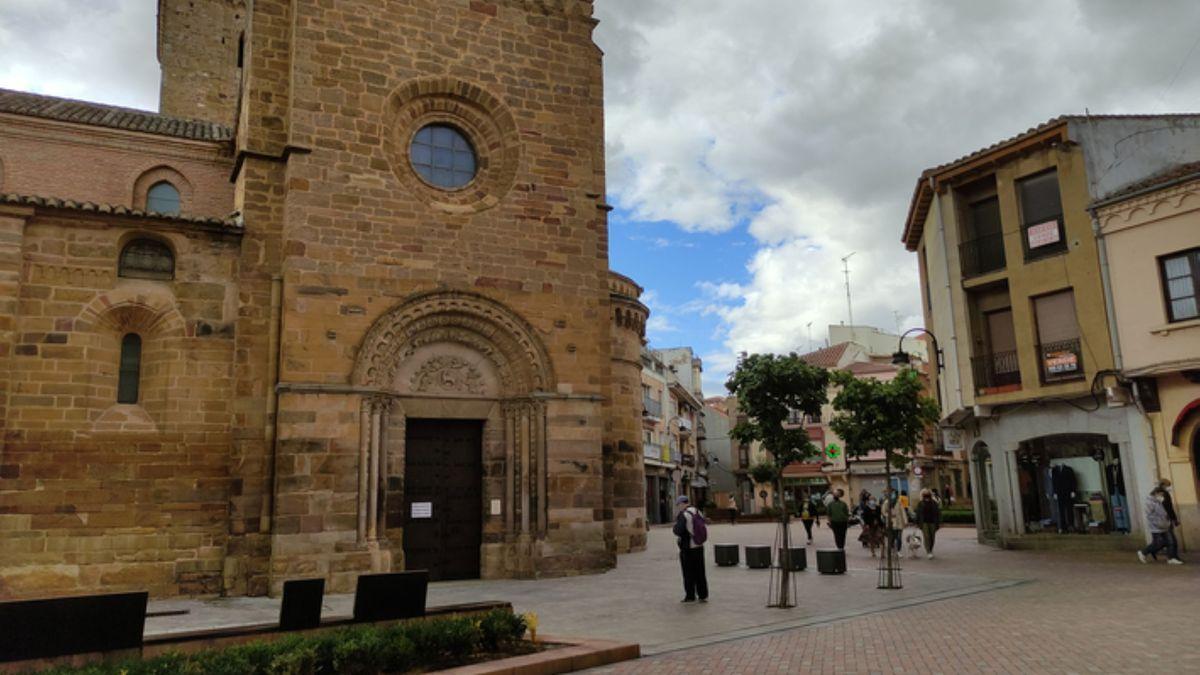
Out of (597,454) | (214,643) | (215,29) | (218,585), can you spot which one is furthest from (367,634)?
(215,29)

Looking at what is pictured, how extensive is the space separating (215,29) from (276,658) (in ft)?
106

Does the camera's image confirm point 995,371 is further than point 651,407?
No

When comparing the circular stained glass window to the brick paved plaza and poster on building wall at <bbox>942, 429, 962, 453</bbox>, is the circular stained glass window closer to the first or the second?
the brick paved plaza

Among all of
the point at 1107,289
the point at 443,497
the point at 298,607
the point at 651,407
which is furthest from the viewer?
the point at 651,407

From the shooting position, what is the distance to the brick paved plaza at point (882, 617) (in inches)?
322

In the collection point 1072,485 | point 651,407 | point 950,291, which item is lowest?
point 1072,485

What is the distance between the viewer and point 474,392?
17.1 meters

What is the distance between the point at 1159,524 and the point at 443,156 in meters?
16.1

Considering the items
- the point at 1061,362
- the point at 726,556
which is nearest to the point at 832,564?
the point at 726,556

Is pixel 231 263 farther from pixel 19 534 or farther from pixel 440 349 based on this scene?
pixel 19 534

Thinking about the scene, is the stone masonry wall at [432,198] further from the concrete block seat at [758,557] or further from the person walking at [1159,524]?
the person walking at [1159,524]

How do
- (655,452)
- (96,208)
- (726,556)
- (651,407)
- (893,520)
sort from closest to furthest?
(96,208) < (726,556) < (893,520) < (655,452) < (651,407)

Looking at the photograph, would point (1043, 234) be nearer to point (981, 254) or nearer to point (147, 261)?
point (981, 254)

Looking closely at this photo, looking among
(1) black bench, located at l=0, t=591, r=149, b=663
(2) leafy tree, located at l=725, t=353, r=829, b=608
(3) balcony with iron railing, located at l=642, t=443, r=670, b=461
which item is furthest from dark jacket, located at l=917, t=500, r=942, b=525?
(3) balcony with iron railing, located at l=642, t=443, r=670, b=461
